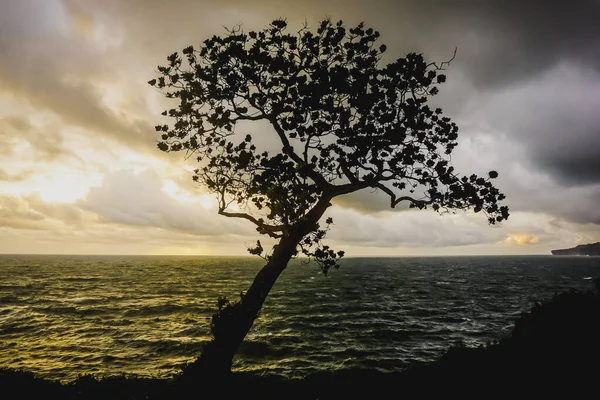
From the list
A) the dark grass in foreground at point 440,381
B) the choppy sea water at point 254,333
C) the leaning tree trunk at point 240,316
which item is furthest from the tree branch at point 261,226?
the choppy sea water at point 254,333

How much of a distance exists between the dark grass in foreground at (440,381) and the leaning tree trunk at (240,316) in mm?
413

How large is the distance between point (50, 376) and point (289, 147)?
74.5 ft

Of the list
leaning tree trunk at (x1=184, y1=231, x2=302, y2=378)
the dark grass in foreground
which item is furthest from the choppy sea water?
leaning tree trunk at (x1=184, y1=231, x2=302, y2=378)

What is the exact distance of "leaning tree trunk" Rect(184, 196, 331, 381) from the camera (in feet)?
38.2

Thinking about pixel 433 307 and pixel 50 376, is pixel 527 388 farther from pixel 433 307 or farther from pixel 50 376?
pixel 433 307

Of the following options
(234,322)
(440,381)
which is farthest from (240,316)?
(440,381)

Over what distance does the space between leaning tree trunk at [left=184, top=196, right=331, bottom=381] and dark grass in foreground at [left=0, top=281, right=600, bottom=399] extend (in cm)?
41

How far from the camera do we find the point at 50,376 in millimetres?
21297

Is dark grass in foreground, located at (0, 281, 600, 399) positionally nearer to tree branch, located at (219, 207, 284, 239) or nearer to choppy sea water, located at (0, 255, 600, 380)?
tree branch, located at (219, 207, 284, 239)

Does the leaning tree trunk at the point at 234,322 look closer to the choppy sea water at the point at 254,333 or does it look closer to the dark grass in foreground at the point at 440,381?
the dark grass in foreground at the point at 440,381

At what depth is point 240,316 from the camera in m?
12.1

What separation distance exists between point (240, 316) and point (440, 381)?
755 centimetres

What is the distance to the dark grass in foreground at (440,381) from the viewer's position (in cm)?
1026

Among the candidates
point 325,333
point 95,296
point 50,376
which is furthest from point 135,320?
point 95,296
